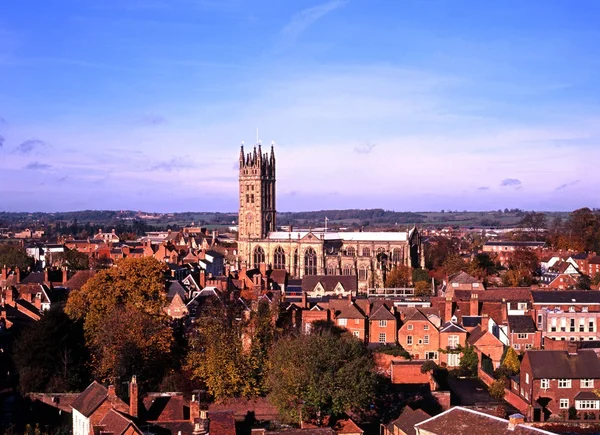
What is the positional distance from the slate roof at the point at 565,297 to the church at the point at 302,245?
34.3 metres

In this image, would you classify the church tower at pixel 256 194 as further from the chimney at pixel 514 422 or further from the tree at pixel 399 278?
the chimney at pixel 514 422

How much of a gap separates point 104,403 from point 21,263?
58927mm

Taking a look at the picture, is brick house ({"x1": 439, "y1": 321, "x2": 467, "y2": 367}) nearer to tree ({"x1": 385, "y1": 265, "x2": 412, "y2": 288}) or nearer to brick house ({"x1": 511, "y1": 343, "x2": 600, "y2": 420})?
brick house ({"x1": 511, "y1": 343, "x2": 600, "y2": 420})

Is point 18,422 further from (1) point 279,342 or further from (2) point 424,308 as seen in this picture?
(2) point 424,308

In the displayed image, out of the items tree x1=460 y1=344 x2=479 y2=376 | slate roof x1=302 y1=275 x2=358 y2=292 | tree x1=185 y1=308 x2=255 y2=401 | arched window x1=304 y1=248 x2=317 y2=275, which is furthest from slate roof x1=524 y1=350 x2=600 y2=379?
arched window x1=304 y1=248 x2=317 y2=275

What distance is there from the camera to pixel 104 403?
31172mm

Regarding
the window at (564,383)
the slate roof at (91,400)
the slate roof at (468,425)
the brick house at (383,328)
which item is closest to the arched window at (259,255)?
the brick house at (383,328)

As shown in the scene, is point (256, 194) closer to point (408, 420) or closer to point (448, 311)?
point (448, 311)

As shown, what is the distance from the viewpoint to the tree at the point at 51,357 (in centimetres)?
4009

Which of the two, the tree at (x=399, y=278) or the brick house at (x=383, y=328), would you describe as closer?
the brick house at (x=383, y=328)

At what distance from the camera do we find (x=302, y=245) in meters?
100

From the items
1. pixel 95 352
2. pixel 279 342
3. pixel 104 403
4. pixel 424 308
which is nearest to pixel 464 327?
pixel 424 308

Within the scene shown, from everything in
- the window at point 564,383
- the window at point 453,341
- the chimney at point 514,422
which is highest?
the chimney at point 514,422

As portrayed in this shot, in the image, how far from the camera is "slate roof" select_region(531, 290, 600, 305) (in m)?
55.6
